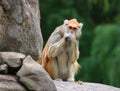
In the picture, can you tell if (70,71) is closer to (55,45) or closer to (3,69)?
(55,45)

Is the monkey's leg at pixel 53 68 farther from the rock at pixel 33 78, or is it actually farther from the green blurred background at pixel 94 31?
the green blurred background at pixel 94 31

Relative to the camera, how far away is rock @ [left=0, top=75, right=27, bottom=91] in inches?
469

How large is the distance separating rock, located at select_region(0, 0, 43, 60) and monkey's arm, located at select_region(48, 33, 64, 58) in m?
1.02

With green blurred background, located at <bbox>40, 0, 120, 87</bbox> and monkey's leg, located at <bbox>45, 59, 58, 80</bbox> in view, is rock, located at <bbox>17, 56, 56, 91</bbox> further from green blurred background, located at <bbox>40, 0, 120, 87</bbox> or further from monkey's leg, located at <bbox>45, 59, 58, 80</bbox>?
green blurred background, located at <bbox>40, 0, 120, 87</bbox>

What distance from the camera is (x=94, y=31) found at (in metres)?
29.6

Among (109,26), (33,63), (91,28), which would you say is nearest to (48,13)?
(91,28)

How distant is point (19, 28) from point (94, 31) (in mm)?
16652

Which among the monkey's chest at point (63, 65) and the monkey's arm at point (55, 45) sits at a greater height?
the monkey's arm at point (55, 45)

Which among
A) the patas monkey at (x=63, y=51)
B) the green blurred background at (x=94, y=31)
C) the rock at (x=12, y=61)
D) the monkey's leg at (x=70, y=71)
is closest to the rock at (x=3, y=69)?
the rock at (x=12, y=61)

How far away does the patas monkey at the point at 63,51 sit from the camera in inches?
562

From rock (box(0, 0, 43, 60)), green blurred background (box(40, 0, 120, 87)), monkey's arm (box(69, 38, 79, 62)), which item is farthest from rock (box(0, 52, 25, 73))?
green blurred background (box(40, 0, 120, 87))

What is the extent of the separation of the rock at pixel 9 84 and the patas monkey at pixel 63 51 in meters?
2.30

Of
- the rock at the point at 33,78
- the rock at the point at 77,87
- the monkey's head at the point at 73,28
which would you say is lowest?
A: the rock at the point at 77,87

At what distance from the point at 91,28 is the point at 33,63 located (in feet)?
65.4
